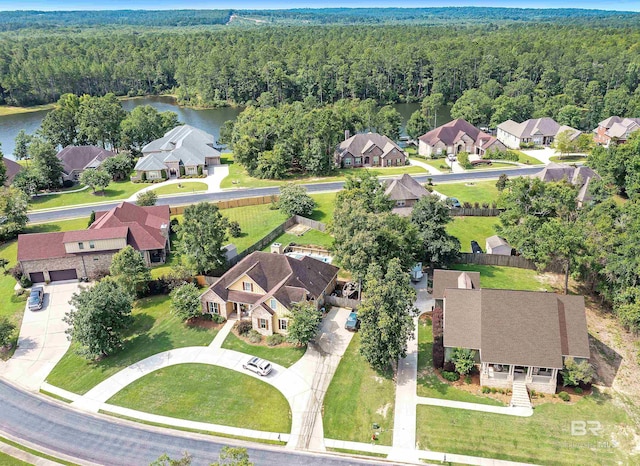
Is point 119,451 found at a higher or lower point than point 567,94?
lower

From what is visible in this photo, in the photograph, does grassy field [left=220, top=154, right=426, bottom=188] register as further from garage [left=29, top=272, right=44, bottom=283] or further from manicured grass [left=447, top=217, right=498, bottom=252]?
garage [left=29, top=272, right=44, bottom=283]

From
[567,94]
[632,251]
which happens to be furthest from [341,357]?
[567,94]

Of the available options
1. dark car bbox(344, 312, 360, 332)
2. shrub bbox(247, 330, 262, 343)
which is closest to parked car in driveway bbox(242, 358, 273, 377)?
shrub bbox(247, 330, 262, 343)

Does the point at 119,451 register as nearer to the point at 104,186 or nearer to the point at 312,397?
the point at 312,397

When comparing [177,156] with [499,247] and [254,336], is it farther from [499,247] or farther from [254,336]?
[499,247]

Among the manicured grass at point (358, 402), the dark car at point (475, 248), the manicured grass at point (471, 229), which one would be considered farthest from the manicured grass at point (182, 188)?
the manicured grass at point (358, 402)

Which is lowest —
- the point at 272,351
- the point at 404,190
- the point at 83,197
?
the point at 272,351

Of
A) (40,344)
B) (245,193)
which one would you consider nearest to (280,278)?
(40,344)
